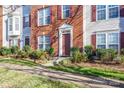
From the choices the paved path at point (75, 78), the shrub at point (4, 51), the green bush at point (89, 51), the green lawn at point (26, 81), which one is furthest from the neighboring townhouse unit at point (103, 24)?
the green lawn at point (26, 81)

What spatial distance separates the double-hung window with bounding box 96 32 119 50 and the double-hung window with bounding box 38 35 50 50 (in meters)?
2.33

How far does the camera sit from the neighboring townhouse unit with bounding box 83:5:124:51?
13656mm

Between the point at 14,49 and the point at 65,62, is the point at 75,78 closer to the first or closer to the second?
the point at 65,62

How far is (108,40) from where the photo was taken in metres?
13.4

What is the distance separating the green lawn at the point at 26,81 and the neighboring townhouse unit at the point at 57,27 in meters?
2.77

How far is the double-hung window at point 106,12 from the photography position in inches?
548

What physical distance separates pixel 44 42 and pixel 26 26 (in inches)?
60.9

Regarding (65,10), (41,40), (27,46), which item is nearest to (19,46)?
(27,46)

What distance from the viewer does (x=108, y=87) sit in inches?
351

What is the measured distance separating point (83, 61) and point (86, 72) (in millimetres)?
1022

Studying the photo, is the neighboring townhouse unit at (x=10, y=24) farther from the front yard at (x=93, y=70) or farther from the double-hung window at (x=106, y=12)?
the double-hung window at (x=106, y=12)

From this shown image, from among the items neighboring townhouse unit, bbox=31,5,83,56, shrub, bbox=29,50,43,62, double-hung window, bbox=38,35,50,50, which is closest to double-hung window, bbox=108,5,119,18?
neighboring townhouse unit, bbox=31,5,83,56

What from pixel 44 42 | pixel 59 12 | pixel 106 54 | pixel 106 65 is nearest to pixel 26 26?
pixel 44 42
